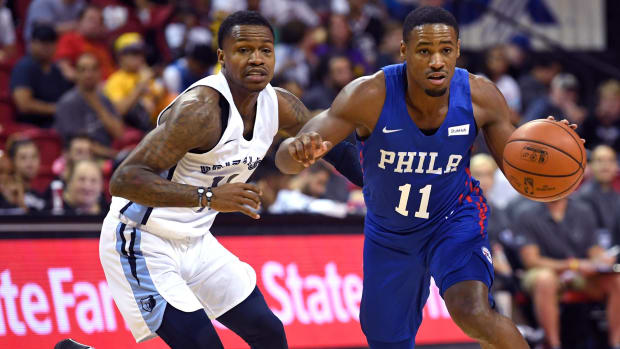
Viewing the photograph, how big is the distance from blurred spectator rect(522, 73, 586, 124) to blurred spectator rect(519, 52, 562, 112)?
0.27 m

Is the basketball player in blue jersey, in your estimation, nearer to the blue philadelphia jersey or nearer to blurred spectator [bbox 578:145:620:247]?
the blue philadelphia jersey

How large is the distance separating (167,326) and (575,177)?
2212 mm

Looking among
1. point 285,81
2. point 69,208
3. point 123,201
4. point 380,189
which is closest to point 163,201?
point 123,201

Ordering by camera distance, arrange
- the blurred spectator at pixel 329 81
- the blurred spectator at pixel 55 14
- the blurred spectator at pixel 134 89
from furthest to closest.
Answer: the blurred spectator at pixel 55 14, the blurred spectator at pixel 329 81, the blurred spectator at pixel 134 89

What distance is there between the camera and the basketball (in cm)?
450

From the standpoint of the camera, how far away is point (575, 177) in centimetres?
457

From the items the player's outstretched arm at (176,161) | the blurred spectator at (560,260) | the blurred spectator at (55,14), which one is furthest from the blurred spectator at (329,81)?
the player's outstretched arm at (176,161)

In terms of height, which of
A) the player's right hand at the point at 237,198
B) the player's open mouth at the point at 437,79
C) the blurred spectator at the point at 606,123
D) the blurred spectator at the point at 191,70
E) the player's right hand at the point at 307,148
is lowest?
the blurred spectator at the point at 606,123

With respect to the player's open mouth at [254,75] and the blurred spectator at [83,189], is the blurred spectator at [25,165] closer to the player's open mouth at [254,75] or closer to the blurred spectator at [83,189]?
the blurred spectator at [83,189]

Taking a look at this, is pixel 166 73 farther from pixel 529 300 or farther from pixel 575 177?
pixel 575 177

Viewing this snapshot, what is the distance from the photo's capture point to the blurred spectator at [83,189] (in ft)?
23.2

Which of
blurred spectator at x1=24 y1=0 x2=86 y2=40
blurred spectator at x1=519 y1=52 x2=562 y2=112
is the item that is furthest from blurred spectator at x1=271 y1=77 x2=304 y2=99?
blurred spectator at x1=519 y1=52 x2=562 y2=112

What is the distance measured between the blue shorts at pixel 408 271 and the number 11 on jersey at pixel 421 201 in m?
0.11

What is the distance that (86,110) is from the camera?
8555mm
